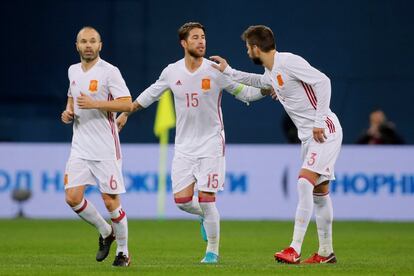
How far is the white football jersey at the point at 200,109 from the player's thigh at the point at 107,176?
83 centimetres

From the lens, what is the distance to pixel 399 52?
23.5 meters

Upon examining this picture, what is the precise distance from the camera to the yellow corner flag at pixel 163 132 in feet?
67.8

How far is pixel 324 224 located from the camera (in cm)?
1205

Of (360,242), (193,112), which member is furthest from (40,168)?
(193,112)

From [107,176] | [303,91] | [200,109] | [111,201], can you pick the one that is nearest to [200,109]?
[200,109]

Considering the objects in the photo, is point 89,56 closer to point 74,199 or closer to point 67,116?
point 67,116

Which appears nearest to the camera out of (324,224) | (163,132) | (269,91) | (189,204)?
(324,224)

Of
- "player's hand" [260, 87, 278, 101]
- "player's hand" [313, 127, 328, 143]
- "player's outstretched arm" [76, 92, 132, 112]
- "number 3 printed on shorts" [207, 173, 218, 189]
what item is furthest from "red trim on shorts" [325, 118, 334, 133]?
"player's outstretched arm" [76, 92, 132, 112]

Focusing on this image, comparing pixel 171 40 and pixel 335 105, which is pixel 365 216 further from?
pixel 171 40

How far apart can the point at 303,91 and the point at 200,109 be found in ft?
3.46

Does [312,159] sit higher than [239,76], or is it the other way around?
[239,76]

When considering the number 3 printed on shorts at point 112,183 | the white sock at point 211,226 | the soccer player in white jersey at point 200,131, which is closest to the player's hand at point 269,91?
the soccer player in white jersey at point 200,131

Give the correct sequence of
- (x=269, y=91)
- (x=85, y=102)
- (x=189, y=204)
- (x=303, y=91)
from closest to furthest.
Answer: (x=85, y=102)
(x=303, y=91)
(x=269, y=91)
(x=189, y=204)

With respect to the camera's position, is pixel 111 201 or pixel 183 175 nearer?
pixel 111 201
